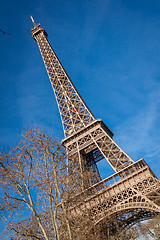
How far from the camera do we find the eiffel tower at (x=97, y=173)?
1625 cm

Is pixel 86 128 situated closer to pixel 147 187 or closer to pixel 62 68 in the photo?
pixel 147 187

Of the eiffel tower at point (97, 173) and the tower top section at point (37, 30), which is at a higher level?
the tower top section at point (37, 30)

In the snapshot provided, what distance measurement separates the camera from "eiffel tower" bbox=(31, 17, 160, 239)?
16250 millimetres

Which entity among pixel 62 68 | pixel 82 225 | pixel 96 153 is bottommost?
pixel 82 225

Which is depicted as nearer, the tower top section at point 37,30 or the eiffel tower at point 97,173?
the eiffel tower at point 97,173

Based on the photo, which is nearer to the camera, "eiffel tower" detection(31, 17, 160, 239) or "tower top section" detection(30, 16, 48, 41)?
"eiffel tower" detection(31, 17, 160, 239)

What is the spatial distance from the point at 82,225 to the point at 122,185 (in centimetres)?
708

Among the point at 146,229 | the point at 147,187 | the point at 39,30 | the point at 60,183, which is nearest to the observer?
the point at 60,183

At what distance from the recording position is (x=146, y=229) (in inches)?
1192

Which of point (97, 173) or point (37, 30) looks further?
point (37, 30)

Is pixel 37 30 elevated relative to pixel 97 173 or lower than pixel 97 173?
elevated

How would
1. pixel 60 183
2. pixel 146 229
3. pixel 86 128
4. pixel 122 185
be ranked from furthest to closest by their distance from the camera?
1. pixel 146 229
2. pixel 86 128
3. pixel 122 185
4. pixel 60 183

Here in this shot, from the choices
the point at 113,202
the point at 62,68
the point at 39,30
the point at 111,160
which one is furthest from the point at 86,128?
the point at 39,30

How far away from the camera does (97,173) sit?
25297mm
